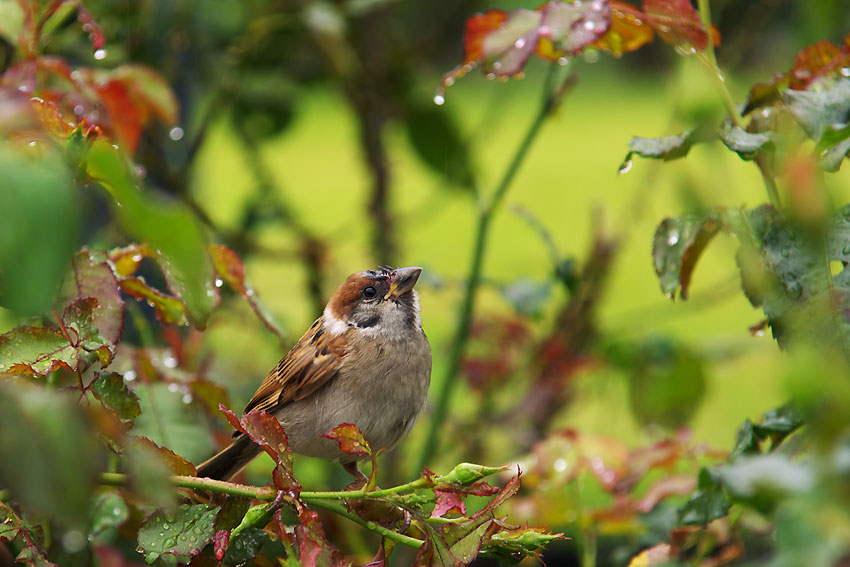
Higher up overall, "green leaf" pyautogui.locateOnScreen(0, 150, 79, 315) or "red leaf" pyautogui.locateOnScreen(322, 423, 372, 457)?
"green leaf" pyautogui.locateOnScreen(0, 150, 79, 315)

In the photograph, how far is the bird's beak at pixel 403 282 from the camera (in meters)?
1.70

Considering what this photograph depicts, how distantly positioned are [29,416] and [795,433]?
983 mm

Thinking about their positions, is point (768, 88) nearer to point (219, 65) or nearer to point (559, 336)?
point (559, 336)

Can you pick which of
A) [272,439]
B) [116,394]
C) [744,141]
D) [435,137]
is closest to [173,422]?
[116,394]

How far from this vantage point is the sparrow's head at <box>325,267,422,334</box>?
5.45 ft

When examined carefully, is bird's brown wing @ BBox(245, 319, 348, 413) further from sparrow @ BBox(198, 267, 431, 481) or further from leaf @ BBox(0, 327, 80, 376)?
leaf @ BBox(0, 327, 80, 376)

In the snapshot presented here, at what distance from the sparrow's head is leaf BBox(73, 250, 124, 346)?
0.65 m

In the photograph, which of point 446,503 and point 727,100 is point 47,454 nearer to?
point 446,503

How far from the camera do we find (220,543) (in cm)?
91

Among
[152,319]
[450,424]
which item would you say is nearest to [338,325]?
[152,319]

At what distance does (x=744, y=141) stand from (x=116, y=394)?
73cm

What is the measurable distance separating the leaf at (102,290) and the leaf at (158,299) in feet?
0.34

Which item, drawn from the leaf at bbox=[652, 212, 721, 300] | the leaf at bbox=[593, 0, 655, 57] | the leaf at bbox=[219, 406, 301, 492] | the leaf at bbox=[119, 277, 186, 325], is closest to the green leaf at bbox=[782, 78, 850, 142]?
the leaf at bbox=[652, 212, 721, 300]

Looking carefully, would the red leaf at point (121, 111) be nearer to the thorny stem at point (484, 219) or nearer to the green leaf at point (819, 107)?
the thorny stem at point (484, 219)
